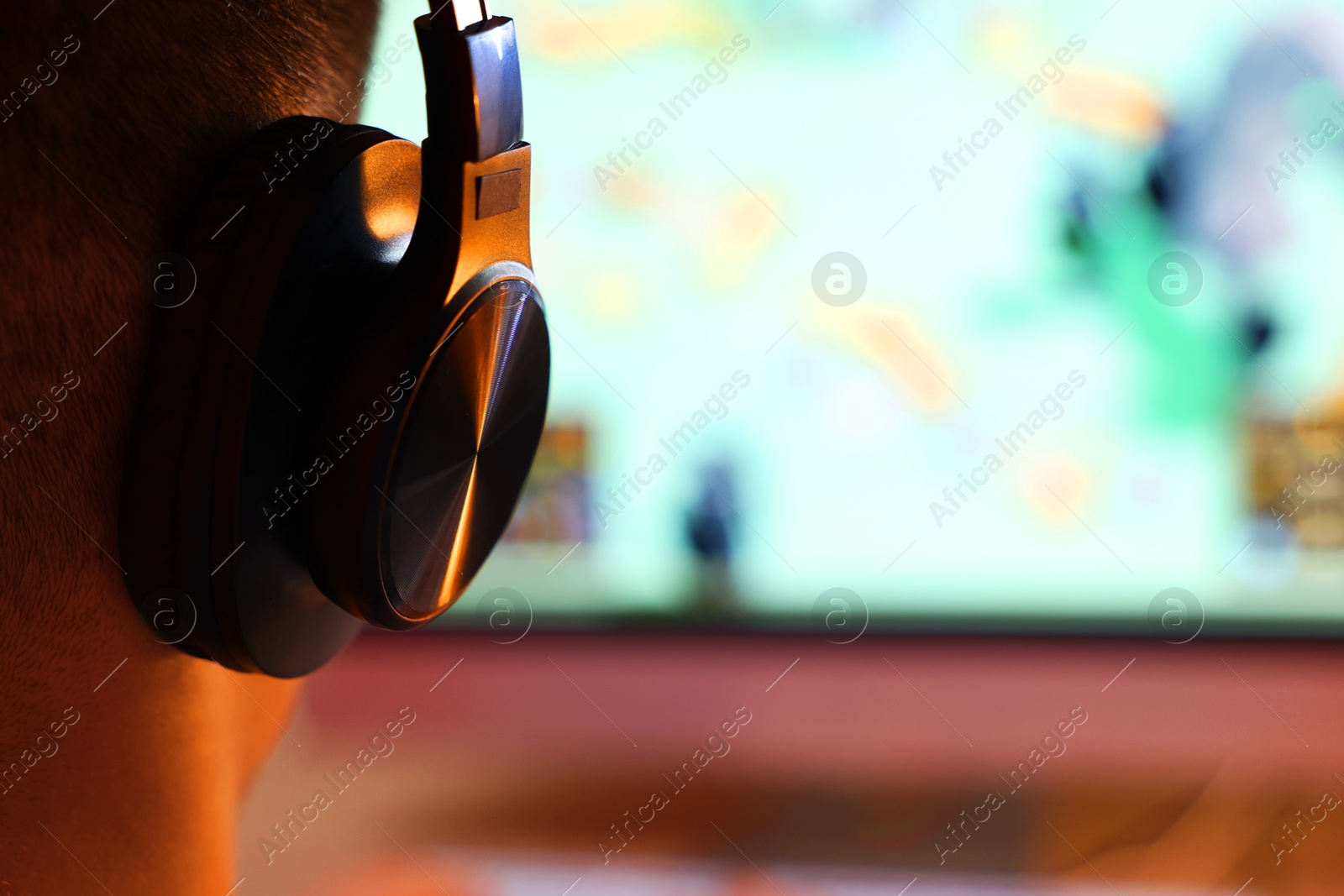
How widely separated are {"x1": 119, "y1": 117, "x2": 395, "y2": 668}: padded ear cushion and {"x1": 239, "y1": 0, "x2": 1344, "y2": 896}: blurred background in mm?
923

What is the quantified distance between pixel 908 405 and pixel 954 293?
5.5 inches

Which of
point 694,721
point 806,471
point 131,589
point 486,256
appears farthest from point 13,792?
point 806,471

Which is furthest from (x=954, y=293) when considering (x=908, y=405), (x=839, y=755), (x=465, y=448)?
(x=465, y=448)

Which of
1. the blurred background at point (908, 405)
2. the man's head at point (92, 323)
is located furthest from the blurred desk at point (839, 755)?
the man's head at point (92, 323)

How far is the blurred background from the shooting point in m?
1.23

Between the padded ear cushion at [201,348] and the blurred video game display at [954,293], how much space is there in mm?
1016

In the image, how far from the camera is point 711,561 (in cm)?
134

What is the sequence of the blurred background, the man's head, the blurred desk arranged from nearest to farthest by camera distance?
the man's head < the blurred desk < the blurred background

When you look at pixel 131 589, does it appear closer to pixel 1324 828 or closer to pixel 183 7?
pixel 183 7

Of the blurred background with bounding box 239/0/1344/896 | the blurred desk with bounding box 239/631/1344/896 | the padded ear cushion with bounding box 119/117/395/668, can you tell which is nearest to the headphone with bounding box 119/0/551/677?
the padded ear cushion with bounding box 119/117/395/668

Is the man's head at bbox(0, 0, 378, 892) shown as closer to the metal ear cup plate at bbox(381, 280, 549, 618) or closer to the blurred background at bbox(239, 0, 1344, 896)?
the metal ear cup plate at bbox(381, 280, 549, 618)

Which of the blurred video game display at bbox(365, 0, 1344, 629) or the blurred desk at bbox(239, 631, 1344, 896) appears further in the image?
the blurred video game display at bbox(365, 0, 1344, 629)

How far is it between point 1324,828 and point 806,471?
0.63 meters

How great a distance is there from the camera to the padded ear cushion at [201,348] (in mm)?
279
